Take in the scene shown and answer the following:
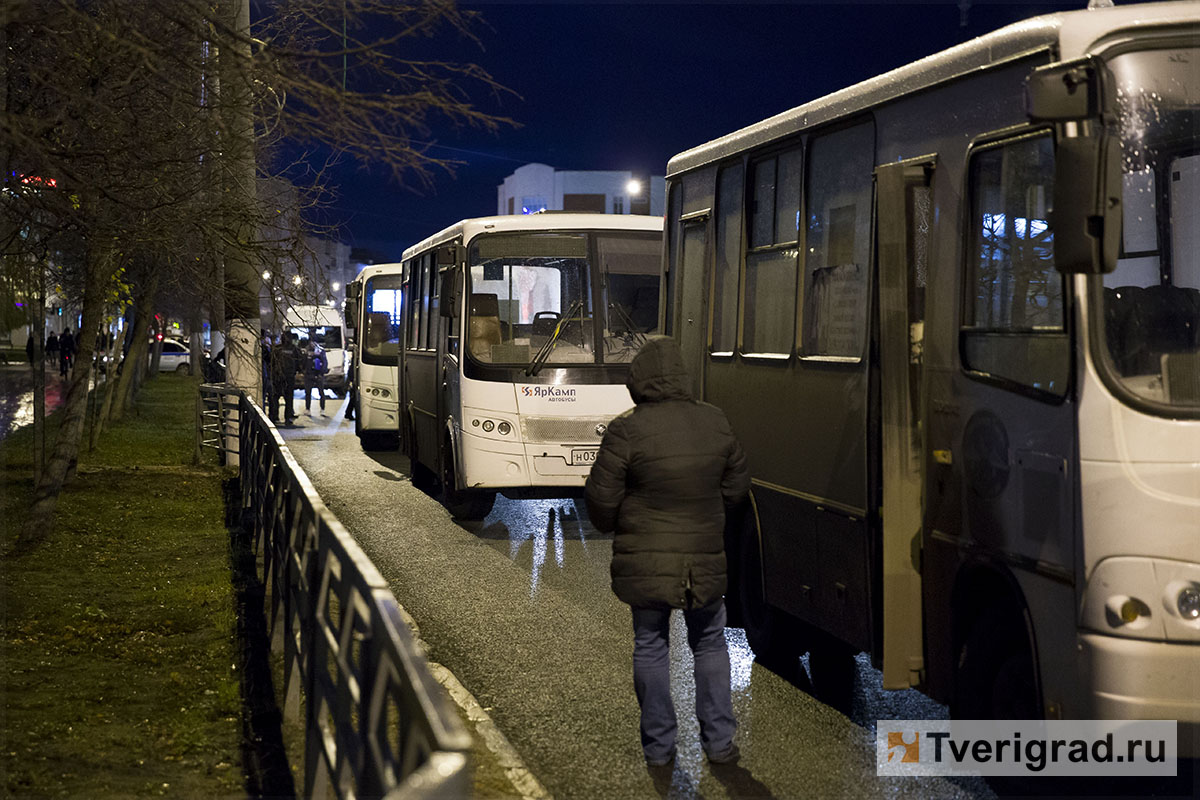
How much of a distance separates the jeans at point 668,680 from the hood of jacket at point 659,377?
886 mm

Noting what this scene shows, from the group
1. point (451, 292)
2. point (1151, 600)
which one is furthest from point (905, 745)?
point (451, 292)

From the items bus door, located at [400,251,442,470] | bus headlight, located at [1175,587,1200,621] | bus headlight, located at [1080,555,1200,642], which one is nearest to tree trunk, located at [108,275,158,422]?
bus door, located at [400,251,442,470]

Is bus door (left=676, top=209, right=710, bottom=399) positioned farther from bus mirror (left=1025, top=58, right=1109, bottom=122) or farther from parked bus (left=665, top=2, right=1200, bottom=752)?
bus mirror (left=1025, top=58, right=1109, bottom=122)

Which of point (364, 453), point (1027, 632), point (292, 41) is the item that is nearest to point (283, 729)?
point (1027, 632)

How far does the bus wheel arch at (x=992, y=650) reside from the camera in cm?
529

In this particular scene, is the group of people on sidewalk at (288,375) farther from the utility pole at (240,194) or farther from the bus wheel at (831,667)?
the bus wheel at (831,667)

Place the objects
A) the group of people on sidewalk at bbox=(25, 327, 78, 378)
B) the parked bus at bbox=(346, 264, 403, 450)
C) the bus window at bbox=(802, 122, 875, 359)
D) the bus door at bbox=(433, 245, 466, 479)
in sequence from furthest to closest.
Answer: the group of people on sidewalk at bbox=(25, 327, 78, 378)
the parked bus at bbox=(346, 264, 403, 450)
the bus door at bbox=(433, 245, 466, 479)
the bus window at bbox=(802, 122, 875, 359)

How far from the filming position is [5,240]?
10.1 metres

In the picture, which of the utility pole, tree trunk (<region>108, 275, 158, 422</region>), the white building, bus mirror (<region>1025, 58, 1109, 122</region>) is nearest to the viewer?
bus mirror (<region>1025, 58, 1109, 122</region>)

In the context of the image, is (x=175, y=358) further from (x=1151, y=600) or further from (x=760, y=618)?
(x=1151, y=600)

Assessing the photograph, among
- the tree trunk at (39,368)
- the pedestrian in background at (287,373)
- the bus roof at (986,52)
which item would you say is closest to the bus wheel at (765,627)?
the bus roof at (986,52)

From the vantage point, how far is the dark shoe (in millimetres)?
6156

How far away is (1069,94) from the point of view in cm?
486

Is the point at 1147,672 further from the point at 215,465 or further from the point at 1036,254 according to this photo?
the point at 215,465
